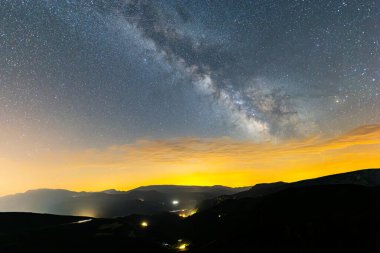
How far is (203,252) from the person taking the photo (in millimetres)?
47875

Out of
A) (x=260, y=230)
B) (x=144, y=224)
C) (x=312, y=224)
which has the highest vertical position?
(x=312, y=224)

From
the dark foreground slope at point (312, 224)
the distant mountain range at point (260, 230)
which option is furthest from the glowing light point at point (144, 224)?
the dark foreground slope at point (312, 224)

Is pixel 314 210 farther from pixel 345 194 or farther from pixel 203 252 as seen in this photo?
pixel 203 252

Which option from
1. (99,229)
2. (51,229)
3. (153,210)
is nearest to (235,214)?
(99,229)

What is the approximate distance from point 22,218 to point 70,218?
1236 centimetres

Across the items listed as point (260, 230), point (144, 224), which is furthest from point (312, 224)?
point (144, 224)

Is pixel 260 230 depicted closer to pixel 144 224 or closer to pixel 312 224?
pixel 312 224

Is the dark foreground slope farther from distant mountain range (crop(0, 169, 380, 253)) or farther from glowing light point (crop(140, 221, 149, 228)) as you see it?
glowing light point (crop(140, 221, 149, 228))

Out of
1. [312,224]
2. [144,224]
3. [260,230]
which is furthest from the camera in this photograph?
[144,224]

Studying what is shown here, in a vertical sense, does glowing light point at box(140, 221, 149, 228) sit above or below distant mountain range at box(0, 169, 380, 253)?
below

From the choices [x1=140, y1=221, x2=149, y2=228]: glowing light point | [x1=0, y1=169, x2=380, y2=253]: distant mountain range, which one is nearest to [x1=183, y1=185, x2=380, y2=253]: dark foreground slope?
[x1=0, y1=169, x2=380, y2=253]: distant mountain range

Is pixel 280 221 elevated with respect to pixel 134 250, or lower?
elevated

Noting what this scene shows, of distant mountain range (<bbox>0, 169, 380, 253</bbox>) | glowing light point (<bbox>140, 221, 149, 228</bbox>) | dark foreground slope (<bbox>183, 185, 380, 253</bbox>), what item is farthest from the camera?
glowing light point (<bbox>140, 221, 149, 228</bbox>)

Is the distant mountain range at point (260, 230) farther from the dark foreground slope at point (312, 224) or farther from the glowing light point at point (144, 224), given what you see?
the glowing light point at point (144, 224)
